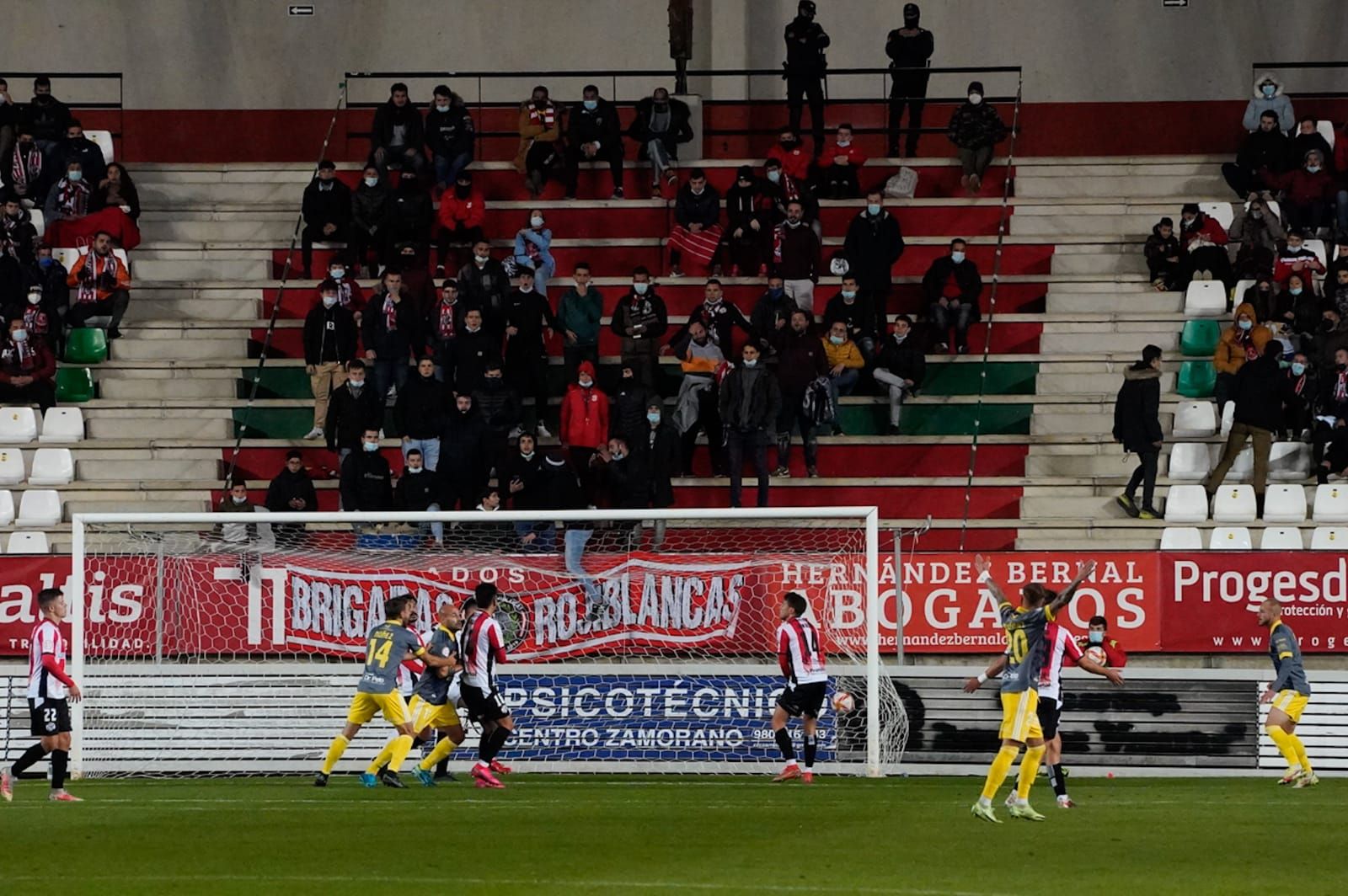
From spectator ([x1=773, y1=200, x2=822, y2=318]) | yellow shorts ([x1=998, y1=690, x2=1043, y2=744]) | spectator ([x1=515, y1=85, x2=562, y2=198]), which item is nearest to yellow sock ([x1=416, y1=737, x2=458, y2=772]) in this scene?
yellow shorts ([x1=998, y1=690, x2=1043, y2=744])

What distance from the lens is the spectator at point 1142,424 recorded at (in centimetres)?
2342

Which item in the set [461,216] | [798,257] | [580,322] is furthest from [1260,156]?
[461,216]

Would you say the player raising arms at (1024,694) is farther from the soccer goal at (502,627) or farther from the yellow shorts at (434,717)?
the yellow shorts at (434,717)

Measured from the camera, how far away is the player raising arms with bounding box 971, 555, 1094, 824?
14.3 meters

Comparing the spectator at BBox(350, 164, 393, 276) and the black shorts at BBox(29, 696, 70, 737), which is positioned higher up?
the spectator at BBox(350, 164, 393, 276)

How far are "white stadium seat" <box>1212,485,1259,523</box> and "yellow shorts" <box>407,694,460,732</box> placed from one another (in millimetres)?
9823

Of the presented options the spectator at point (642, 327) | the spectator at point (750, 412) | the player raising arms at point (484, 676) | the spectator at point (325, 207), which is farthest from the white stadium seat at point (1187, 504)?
the spectator at point (325, 207)

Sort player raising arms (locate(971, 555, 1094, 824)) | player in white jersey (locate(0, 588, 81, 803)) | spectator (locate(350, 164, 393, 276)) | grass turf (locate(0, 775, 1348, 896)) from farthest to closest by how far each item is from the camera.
Result: spectator (locate(350, 164, 393, 276))
player in white jersey (locate(0, 588, 81, 803))
player raising arms (locate(971, 555, 1094, 824))
grass turf (locate(0, 775, 1348, 896))

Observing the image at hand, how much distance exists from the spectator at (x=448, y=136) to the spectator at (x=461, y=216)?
409mm

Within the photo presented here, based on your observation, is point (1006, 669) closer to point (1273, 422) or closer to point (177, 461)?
point (1273, 422)

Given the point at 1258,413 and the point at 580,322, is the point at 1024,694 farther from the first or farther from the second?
the point at 580,322

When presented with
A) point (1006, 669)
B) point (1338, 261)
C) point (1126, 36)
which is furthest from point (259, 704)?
point (1126, 36)

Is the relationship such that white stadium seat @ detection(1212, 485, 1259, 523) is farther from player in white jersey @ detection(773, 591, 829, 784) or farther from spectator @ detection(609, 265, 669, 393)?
player in white jersey @ detection(773, 591, 829, 784)

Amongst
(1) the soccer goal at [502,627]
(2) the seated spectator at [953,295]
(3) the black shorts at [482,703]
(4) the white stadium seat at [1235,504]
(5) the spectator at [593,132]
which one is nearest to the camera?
(3) the black shorts at [482,703]
